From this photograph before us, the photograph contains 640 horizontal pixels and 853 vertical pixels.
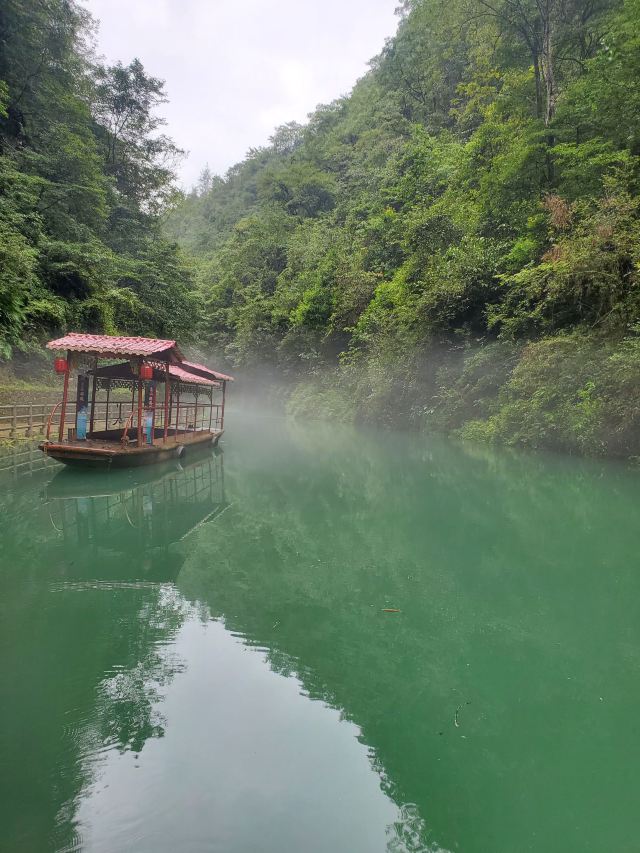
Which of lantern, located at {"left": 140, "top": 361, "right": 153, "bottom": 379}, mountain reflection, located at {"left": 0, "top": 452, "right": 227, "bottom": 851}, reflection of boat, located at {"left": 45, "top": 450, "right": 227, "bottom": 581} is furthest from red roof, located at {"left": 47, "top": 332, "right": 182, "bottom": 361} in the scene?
mountain reflection, located at {"left": 0, "top": 452, "right": 227, "bottom": 851}

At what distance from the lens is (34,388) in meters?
16.0

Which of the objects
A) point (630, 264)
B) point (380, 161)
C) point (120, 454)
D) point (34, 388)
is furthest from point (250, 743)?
point (380, 161)

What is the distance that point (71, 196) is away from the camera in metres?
20.5

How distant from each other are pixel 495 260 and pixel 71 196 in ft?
53.4

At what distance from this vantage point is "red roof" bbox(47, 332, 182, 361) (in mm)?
10000

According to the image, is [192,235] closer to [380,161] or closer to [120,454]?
[380,161]

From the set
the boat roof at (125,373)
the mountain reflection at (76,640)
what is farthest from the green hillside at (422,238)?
the mountain reflection at (76,640)

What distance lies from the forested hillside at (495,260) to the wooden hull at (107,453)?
908cm

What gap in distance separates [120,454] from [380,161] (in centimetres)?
3347

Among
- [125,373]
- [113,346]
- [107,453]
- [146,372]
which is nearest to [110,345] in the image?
[113,346]

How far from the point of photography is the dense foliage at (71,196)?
17562 millimetres

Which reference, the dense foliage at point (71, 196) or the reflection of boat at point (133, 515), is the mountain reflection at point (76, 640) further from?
the dense foliage at point (71, 196)

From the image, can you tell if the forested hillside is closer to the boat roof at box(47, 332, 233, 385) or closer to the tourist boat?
the tourist boat

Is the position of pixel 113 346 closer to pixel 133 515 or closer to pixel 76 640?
pixel 133 515
